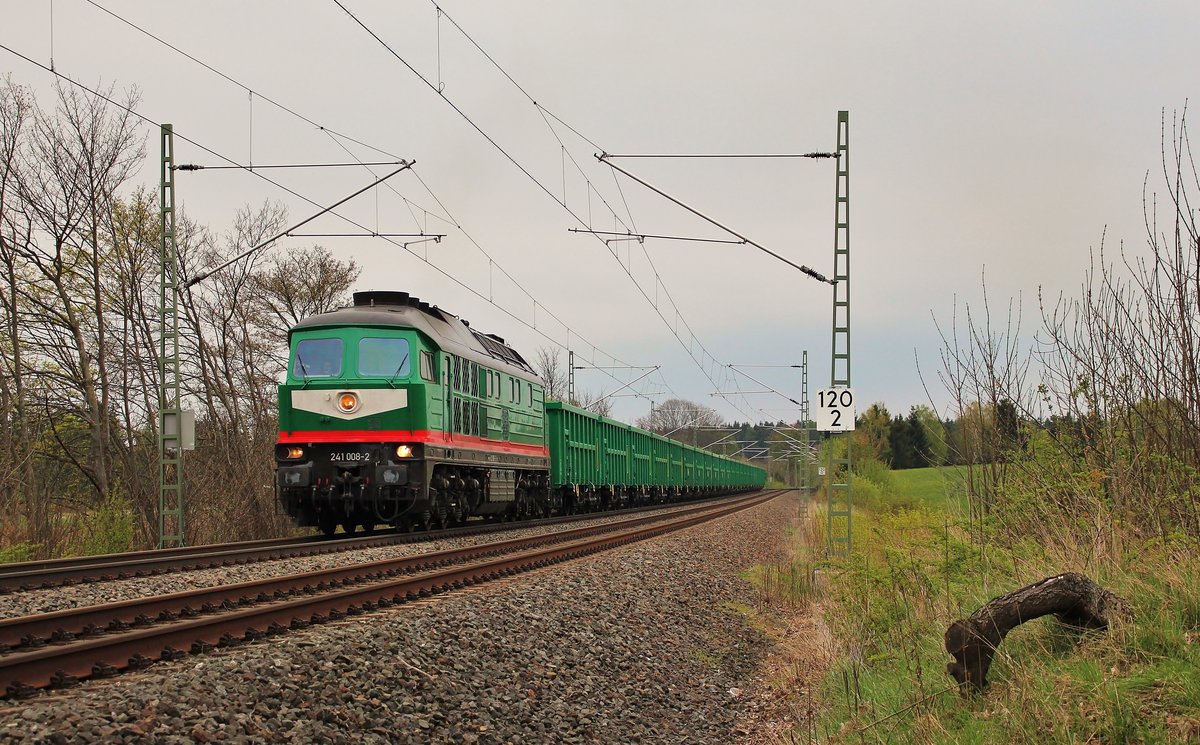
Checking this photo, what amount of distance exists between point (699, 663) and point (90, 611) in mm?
5389

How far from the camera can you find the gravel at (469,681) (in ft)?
16.5

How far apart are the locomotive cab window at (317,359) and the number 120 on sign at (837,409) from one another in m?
7.51

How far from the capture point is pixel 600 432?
3198 cm

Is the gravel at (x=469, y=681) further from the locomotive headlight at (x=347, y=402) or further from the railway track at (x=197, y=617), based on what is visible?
the locomotive headlight at (x=347, y=402)

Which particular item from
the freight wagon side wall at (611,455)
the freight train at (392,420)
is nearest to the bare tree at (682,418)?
the freight wagon side wall at (611,455)

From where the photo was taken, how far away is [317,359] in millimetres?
16391

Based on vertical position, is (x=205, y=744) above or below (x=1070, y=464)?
below

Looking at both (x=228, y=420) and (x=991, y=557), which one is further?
(x=228, y=420)

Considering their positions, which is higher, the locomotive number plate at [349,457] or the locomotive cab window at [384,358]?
the locomotive cab window at [384,358]

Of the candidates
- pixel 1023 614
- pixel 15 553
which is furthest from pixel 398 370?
Answer: pixel 1023 614

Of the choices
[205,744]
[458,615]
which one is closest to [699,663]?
[458,615]

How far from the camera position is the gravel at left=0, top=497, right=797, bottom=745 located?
16.5ft

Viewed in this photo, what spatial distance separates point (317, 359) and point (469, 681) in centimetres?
1028

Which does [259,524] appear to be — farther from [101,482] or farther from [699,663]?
[699,663]
